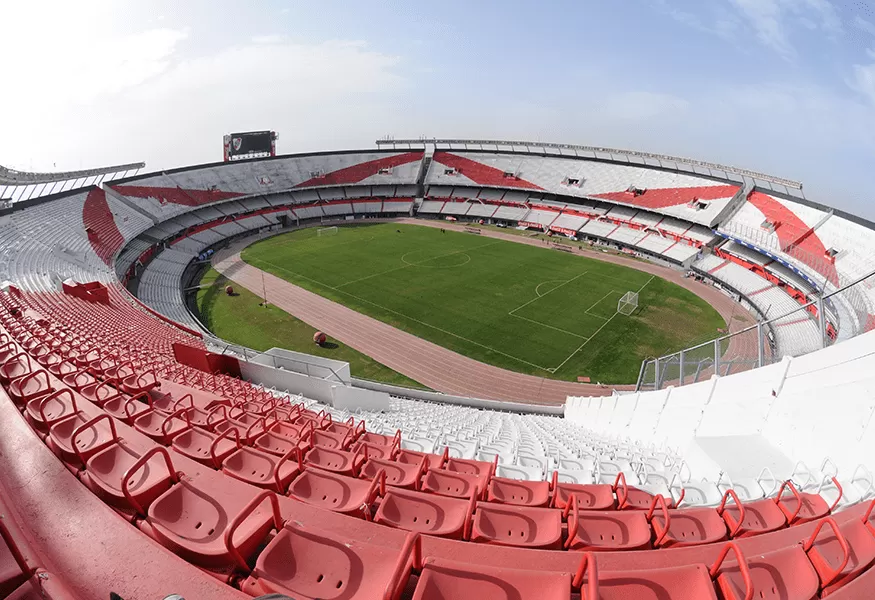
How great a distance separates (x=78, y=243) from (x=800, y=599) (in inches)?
1887

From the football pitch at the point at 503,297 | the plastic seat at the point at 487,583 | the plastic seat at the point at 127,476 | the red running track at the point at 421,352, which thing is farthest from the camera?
the football pitch at the point at 503,297

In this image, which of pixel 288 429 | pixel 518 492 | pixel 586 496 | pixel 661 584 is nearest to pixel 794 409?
pixel 586 496

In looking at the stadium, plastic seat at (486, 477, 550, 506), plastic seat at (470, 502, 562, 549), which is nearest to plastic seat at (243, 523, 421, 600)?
the stadium

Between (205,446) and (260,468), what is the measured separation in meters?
1.06

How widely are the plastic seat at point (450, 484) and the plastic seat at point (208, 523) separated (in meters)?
1.99

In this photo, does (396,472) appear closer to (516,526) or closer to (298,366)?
(516,526)

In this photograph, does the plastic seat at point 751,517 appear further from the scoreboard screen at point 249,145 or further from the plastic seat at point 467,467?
the scoreboard screen at point 249,145

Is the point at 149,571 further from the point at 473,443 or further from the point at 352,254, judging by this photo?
the point at 352,254

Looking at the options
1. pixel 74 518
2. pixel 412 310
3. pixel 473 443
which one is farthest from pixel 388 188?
pixel 74 518

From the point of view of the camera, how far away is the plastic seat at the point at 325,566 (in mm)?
2934

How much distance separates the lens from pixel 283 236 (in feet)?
178

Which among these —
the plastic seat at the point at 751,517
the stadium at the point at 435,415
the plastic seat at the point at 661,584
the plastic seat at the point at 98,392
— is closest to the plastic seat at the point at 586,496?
the stadium at the point at 435,415

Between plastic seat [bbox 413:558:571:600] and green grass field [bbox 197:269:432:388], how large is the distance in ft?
74.8

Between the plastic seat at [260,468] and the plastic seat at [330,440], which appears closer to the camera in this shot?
the plastic seat at [260,468]
